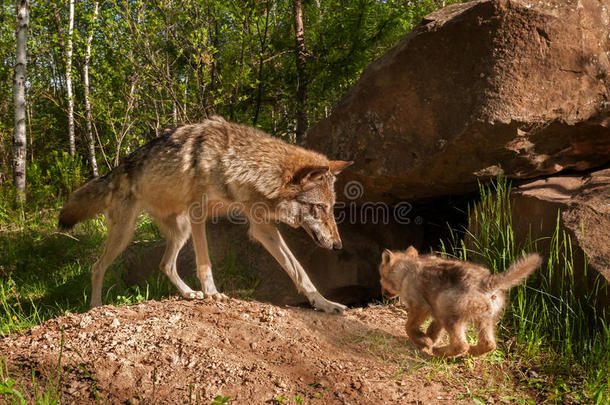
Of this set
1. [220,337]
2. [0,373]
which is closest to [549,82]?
[220,337]

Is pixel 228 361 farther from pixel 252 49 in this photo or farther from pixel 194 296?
pixel 252 49

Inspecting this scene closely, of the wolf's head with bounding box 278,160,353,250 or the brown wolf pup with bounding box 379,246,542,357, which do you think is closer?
the brown wolf pup with bounding box 379,246,542,357

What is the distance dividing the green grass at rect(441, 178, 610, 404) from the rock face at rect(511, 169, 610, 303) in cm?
8

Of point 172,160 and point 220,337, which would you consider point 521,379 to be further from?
point 172,160

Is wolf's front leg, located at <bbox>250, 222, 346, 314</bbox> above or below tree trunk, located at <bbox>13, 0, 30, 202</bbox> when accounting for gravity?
below

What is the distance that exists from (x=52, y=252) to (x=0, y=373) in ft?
15.9

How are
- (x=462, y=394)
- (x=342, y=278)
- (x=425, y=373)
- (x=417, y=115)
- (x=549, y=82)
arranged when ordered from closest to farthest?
(x=462, y=394)
(x=425, y=373)
(x=549, y=82)
(x=417, y=115)
(x=342, y=278)

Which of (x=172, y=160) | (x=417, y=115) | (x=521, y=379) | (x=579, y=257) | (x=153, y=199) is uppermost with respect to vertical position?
(x=417, y=115)

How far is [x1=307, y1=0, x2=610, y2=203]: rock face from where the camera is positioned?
13.4 feet

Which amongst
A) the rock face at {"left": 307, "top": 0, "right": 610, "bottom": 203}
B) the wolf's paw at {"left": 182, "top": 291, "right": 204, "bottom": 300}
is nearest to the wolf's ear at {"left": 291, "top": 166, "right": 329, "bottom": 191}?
the rock face at {"left": 307, "top": 0, "right": 610, "bottom": 203}

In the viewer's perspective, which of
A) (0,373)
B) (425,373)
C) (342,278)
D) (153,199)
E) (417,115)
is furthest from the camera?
(342,278)

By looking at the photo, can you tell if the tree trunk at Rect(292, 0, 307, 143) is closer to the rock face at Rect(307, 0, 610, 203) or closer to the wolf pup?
the rock face at Rect(307, 0, 610, 203)

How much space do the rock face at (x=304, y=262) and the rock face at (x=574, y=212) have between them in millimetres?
1833

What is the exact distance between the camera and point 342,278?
5.59m
